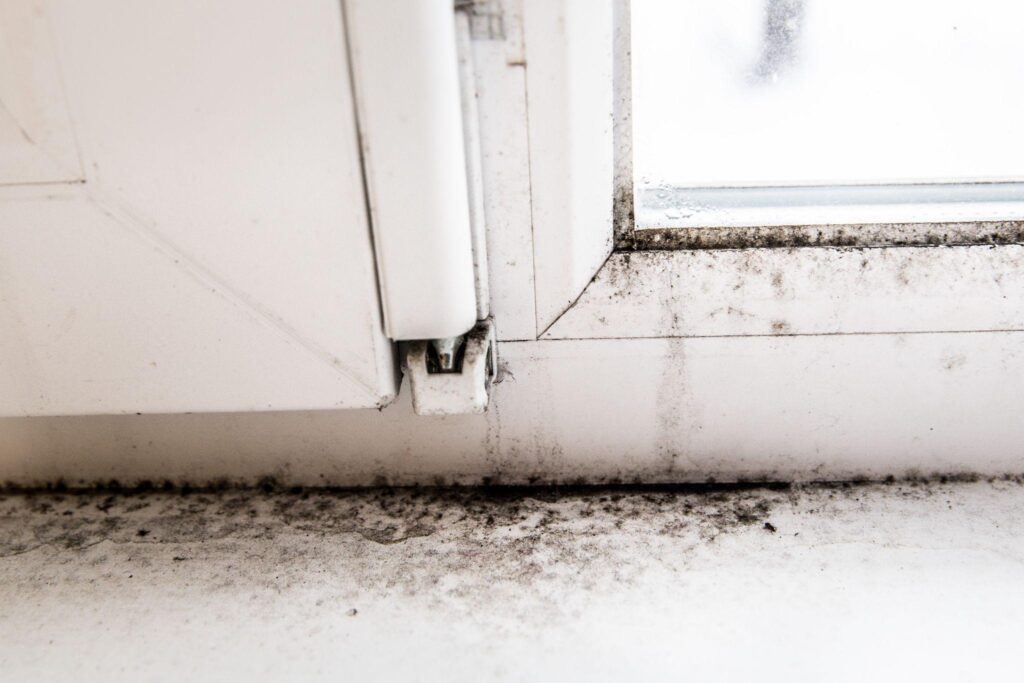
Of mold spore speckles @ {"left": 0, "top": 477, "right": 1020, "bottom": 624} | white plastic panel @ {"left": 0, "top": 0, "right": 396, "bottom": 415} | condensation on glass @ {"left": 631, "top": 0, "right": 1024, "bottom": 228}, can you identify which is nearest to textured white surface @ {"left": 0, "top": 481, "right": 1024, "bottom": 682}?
mold spore speckles @ {"left": 0, "top": 477, "right": 1020, "bottom": 624}

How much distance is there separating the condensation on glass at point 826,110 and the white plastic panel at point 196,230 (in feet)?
1.05

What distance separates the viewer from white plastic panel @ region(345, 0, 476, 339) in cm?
59

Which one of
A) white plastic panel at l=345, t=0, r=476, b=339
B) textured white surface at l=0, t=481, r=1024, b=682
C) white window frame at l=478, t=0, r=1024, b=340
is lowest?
textured white surface at l=0, t=481, r=1024, b=682

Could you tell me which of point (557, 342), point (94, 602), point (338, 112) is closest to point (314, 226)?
point (338, 112)

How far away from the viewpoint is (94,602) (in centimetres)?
72

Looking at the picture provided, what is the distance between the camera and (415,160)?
627 millimetres

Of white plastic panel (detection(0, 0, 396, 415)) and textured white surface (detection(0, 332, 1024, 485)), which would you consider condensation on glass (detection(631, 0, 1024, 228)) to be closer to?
textured white surface (detection(0, 332, 1024, 485))

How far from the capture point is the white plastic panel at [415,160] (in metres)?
0.59

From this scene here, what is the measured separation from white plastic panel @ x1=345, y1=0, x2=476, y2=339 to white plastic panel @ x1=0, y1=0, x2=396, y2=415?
17 millimetres

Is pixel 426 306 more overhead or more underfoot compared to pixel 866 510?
more overhead

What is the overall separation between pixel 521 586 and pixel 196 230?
406mm

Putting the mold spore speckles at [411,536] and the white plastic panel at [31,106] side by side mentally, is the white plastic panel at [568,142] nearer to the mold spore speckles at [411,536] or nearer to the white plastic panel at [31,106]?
the mold spore speckles at [411,536]

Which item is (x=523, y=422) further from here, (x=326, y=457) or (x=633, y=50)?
(x=633, y=50)

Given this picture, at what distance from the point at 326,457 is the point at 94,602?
25 cm
